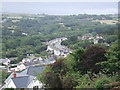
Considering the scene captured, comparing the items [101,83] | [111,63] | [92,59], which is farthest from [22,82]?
[101,83]

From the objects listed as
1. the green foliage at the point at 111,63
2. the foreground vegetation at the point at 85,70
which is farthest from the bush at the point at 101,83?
the green foliage at the point at 111,63

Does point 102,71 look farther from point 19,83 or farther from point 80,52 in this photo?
point 19,83

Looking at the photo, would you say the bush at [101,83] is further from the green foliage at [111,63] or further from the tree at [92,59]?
the tree at [92,59]

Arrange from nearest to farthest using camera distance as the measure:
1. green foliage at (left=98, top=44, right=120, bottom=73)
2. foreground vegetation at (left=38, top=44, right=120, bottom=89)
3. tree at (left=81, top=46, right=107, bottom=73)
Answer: foreground vegetation at (left=38, top=44, right=120, bottom=89) → green foliage at (left=98, top=44, right=120, bottom=73) → tree at (left=81, top=46, right=107, bottom=73)

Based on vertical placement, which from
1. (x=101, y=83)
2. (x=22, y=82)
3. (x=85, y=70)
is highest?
(x=101, y=83)

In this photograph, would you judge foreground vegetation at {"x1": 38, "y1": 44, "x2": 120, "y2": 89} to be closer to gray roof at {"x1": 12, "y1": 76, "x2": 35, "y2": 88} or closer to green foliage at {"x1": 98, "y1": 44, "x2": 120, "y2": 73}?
green foliage at {"x1": 98, "y1": 44, "x2": 120, "y2": 73}

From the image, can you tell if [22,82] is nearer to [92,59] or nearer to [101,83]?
[92,59]

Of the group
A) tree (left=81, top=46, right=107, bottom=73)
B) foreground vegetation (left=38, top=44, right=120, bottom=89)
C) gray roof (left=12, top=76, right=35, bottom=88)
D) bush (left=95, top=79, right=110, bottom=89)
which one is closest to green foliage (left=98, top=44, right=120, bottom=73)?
foreground vegetation (left=38, top=44, right=120, bottom=89)

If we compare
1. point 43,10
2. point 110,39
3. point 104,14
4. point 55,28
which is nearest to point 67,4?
point 43,10

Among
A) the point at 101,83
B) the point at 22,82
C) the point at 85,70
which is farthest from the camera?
the point at 22,82

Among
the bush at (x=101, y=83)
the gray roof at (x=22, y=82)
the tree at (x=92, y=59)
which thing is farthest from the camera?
the gray roof at (x=22, y=82)

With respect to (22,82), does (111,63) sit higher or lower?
higher
